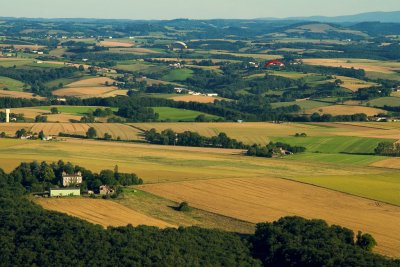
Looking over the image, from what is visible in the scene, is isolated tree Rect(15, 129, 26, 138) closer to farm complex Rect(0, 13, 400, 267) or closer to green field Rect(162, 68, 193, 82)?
farm complex Rect(0, 13, 400, 267)

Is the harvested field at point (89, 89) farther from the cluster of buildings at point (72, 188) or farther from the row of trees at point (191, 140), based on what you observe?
the cluster of buildings at point (72, 188)

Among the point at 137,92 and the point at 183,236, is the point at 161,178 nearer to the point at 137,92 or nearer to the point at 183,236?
the point at 183,236

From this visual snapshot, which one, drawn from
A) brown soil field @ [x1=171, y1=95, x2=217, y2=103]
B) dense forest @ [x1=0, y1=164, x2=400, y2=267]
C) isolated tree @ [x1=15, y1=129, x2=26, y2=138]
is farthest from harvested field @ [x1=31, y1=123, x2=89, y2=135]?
dense forest @ [x1=0, y1=164, x2=400, y2=267]

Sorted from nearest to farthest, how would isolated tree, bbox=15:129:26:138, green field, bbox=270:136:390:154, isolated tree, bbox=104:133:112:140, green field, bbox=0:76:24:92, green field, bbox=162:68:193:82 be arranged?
green field, bbox=270:136:390:154
isolated tree, bbox=15:129:26:138
isolated tree, bbox=104:133:112:140
green field, bbox=0:76:24:92
green field, bbox=162:68:193:82

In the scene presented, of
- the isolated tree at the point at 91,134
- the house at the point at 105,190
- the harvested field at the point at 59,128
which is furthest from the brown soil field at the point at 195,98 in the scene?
the house at the point at 105,190

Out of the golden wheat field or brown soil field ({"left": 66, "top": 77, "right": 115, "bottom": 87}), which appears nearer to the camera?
the golden wheat field

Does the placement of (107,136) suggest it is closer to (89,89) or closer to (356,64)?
(89,89)

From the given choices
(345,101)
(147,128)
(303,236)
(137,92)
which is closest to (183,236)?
(303,236)
